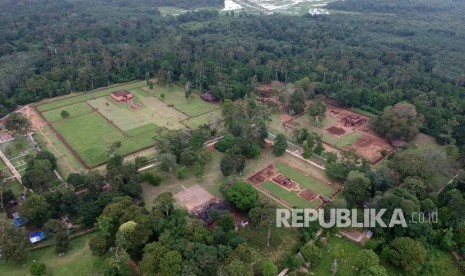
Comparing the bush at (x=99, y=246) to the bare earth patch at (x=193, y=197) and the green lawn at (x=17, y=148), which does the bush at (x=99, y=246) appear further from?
the green lawn at (x=17, y=148)

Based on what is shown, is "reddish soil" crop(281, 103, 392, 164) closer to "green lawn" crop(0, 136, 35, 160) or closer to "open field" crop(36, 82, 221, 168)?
Result: "open field" crop(36, 82, 221, 168)

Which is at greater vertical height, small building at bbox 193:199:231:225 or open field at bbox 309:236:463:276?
small building at bbox 193:199:231:225

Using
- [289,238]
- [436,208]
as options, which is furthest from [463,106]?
[289,238]

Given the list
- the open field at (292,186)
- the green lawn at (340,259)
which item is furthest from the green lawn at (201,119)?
the green lawn at (340,259)

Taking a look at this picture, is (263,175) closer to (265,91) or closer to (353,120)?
(353,120)

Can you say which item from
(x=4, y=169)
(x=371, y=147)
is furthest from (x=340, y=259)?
(x=4, y=169)

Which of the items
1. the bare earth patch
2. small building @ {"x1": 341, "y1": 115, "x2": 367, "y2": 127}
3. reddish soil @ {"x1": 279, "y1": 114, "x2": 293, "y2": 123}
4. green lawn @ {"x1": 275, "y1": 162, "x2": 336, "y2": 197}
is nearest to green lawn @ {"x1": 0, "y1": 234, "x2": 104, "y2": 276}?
the bare earth patch
